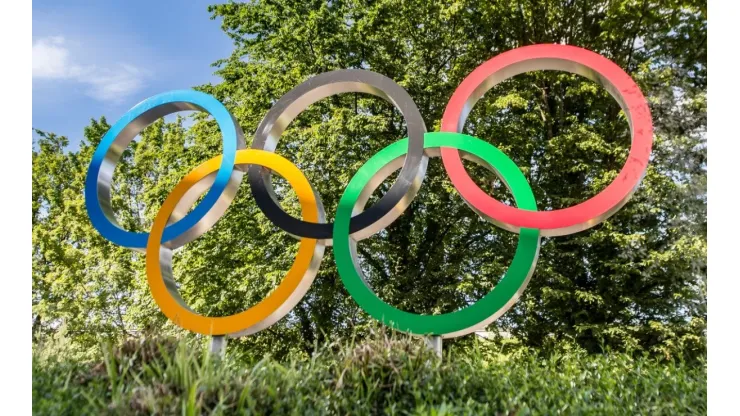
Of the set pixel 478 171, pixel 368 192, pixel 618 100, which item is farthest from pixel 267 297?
pixel 478 171

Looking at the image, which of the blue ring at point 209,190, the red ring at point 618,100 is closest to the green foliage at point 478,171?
the blue ring at point 209,190

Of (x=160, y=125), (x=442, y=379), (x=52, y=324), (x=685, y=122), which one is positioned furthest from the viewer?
(x=160, y=125)

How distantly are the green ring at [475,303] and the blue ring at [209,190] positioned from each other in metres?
1.51

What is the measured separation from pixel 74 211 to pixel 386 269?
375 inches

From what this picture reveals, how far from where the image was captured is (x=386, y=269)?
13.2 meters

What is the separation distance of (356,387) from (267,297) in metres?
2.03

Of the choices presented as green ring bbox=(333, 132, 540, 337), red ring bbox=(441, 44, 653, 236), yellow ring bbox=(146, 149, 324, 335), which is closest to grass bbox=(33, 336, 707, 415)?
green ring bbox=(333, 132, 540, 337)

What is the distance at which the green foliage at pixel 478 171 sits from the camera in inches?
448

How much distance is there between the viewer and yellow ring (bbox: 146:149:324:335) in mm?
6297

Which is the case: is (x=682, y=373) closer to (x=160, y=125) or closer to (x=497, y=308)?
(x=497, y=308)

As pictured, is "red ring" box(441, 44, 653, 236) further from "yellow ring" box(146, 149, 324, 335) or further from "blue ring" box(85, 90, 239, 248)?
"blue ring" box(85, 90, 239, 248)

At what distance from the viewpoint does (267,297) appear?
20.2 feet

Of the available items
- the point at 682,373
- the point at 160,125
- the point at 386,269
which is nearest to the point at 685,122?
the point at 386,269

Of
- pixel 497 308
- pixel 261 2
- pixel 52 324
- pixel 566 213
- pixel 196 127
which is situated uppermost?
pixel 261 2
